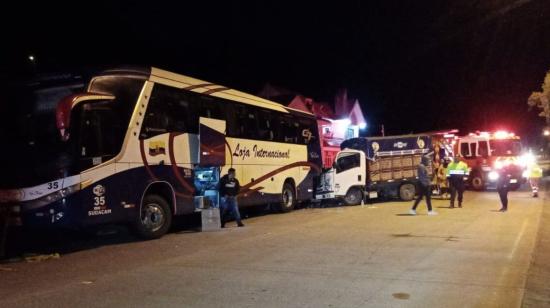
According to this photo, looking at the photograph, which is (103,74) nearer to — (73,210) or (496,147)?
(73,210)

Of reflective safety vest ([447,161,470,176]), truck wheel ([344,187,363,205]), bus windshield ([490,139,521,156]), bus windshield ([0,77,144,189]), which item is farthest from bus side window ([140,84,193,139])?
bus windshield ([490,139,521,156])

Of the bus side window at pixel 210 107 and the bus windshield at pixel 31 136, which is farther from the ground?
the bus side window at pixel 210 107

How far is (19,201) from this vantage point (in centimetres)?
1048

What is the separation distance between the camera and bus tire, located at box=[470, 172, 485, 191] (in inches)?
1093

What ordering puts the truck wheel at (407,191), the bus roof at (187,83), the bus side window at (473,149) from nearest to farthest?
1. the bus roof at (187,83)
2. the truck wheel at (407,191)
3. the bus side window at (473,149)

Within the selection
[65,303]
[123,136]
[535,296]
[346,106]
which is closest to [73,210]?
[123,136]

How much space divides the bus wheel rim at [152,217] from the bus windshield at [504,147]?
19.8 metres

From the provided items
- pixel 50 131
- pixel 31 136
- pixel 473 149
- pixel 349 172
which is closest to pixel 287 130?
pixel 349 172

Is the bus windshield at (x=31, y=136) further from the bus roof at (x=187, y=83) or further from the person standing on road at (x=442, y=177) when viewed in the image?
the person standing on road at (x=442, y=177)

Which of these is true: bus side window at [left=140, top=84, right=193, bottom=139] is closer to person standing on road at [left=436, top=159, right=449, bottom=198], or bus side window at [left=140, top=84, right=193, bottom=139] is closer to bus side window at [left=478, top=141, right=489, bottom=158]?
person standing on road at [left=436, top=159, right=449, bottom=198]

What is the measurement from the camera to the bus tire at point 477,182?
27.8 metres

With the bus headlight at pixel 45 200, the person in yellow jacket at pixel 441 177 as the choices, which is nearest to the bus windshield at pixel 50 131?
the bus headlight at pixel 45 200

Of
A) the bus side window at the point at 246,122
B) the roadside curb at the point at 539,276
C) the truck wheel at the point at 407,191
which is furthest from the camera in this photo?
Answer: the truck wheel at the point at 407,191

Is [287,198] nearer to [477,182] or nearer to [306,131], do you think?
[306,131]
